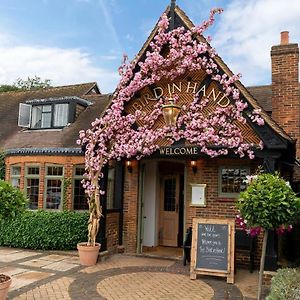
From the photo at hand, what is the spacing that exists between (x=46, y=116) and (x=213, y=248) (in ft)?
33.6

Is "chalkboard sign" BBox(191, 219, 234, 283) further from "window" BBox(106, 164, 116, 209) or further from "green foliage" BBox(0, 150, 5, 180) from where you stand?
"green foliage" BBox(0, 150, 5, 180)

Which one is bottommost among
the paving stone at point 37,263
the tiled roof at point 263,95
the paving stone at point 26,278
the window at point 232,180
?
the paving stone at point 37,263

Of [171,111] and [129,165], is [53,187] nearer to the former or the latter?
[129,165]

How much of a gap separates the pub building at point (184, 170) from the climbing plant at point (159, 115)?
19 centimetres

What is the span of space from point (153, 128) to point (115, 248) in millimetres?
3715

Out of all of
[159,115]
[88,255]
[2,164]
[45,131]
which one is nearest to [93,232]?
[88,255]

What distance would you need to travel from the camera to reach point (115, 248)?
1031 centimetres

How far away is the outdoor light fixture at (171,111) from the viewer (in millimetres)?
8422

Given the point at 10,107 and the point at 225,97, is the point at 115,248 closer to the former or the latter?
the point at 225,97

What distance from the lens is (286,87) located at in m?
10.6

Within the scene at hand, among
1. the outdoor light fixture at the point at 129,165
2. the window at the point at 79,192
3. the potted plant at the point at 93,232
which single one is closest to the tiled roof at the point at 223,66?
the outdoor light fixture at the point at 129,165

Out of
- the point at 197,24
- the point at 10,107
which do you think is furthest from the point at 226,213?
the point at 10,107

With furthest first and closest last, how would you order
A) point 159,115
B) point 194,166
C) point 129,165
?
point 129,165
point 194,166
point 159,115

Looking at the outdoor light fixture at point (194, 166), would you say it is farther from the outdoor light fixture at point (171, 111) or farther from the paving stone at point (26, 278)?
the paving stone at point (26, 278)
